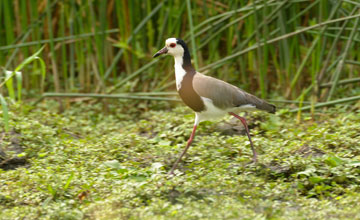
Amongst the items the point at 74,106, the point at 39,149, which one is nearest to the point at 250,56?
the point at 74,106

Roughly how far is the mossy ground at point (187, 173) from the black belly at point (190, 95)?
0.39 m

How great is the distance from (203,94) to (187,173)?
57 cm

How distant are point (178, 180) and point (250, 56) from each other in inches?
129

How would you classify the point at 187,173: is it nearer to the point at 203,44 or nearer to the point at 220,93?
the point at 220,93

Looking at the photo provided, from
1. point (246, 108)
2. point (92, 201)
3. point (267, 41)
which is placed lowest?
point (92, 201)

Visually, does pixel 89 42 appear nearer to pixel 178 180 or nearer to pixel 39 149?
pixel 39 149

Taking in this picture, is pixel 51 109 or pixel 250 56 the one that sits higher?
pixel 250 56

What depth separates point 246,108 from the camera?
14.4 feet

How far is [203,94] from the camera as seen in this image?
13.7ft

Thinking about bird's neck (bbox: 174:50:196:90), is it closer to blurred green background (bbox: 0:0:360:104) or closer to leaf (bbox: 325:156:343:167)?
leaf (bbox: 325:156:343:167)

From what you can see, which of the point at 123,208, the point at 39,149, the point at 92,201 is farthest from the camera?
the point at 39,149

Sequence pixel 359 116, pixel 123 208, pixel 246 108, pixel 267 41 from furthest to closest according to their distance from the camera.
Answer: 1. pixel 267 41
2. pixel 359 116
3. pixel 246 108
4. pixel 123 208

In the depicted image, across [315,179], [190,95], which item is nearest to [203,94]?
[190,95]

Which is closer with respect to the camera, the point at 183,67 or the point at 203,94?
the point at 203,94
